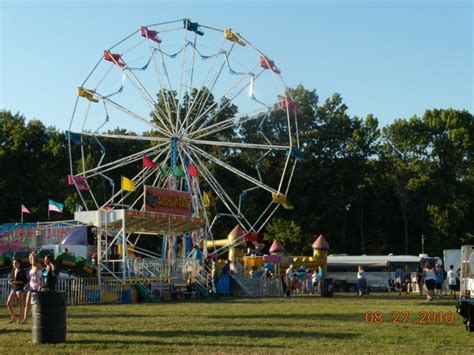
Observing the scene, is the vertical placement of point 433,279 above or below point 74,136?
below

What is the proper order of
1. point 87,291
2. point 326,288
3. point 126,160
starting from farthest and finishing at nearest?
1. point 126,160
2. point 326,288
3. point 87,291

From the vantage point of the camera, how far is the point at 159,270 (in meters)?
31.0

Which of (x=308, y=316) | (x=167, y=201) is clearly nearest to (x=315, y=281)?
(x=167, y=201)

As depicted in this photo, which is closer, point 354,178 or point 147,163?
point 147,163

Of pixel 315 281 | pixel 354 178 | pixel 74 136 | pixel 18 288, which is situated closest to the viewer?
pixel 18 288

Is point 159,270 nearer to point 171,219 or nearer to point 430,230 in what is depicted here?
point 171,219

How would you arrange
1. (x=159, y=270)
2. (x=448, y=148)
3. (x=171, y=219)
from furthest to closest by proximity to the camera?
(x=448, y=148)
(x=171, y=219)
(x=159, y=270)

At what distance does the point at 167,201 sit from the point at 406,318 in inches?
680

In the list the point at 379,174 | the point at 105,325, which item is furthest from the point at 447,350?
the point at 379,174

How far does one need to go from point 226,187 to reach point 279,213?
4801 mm

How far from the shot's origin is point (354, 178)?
63719 millimetres

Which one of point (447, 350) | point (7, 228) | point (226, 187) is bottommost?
point (447, 350)

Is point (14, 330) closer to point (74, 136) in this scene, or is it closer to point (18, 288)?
point (18, 288)

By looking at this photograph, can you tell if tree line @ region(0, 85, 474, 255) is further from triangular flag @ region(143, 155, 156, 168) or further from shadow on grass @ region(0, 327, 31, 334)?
shadow on grass @ region(0, 327, 31, 334)
